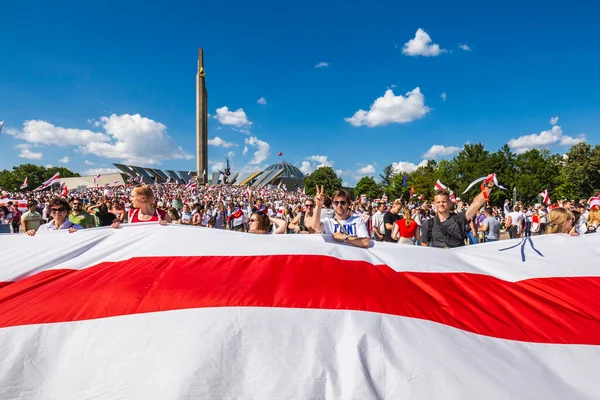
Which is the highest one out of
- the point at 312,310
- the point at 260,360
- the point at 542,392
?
the point at 312,310

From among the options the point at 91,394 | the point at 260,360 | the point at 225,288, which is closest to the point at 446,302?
the point at 260,360

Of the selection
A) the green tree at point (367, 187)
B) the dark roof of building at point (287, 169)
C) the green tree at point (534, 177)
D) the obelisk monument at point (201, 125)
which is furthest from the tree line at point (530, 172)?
the dark roof of building at point (287, 169)

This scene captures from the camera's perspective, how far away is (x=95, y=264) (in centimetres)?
317

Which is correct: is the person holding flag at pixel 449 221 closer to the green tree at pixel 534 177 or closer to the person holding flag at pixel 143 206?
the person holding flag at pixel 143 206

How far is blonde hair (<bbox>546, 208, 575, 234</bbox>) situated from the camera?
158 inches

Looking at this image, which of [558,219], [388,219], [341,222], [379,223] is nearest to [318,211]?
[341,222]

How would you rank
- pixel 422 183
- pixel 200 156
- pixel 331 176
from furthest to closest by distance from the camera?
pixel 331 176
pixel 422 183
pixel 200 156

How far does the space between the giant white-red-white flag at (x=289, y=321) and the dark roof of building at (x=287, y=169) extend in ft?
387

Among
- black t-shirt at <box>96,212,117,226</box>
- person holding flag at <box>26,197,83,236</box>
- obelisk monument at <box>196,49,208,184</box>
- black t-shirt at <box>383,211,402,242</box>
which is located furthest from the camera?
obelisk monument at <box>196,49,208,184</box>

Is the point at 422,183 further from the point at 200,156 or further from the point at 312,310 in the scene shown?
the point at 312,310

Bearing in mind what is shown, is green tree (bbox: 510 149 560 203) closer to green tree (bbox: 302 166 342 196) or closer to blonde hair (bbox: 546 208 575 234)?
green tree (bbox: 302 166 342 196)

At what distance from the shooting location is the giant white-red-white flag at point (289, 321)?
1.91 metres

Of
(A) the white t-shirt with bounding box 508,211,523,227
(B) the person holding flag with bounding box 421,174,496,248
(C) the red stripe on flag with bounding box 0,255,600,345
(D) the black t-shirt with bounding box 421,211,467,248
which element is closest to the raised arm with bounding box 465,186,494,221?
(B) the person holding flag with bounding box 421,174,496,248

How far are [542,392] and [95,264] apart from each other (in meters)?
3.52
